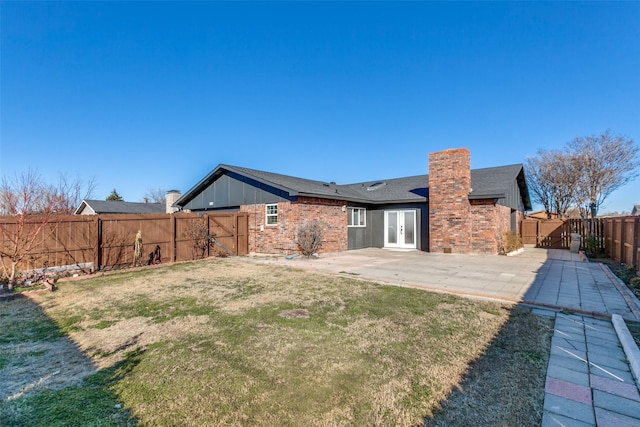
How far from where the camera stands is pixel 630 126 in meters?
16.6

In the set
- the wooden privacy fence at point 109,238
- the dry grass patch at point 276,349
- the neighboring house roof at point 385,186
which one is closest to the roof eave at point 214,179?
the neighboring house roof at point 385,186

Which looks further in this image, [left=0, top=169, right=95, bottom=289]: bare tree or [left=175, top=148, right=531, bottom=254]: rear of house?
[left=175, top=148, right=531, bottom=254]: rear of house

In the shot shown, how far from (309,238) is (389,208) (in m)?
5.67

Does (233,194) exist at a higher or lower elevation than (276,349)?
higher

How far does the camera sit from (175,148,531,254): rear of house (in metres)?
12.7

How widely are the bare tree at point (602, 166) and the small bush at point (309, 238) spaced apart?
53.4 ft

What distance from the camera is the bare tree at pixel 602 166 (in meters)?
16.7

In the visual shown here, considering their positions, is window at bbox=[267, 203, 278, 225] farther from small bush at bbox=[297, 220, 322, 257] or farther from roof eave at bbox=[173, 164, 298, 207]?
small bush at bbox=[297, 220, 322, 257]

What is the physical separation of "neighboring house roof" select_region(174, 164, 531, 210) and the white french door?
2.91 feet

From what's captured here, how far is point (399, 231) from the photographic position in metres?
15.1

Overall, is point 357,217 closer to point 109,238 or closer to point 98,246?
point 109,238

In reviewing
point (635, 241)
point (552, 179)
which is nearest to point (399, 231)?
point (635, 241)

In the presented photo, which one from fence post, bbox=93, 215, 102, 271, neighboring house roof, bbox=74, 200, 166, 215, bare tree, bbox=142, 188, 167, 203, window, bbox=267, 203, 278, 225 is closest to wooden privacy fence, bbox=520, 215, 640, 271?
window, bbox=267, 203, 278, 225

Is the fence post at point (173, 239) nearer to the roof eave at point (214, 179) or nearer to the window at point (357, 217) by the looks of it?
the roof eave at point (214, 179)
